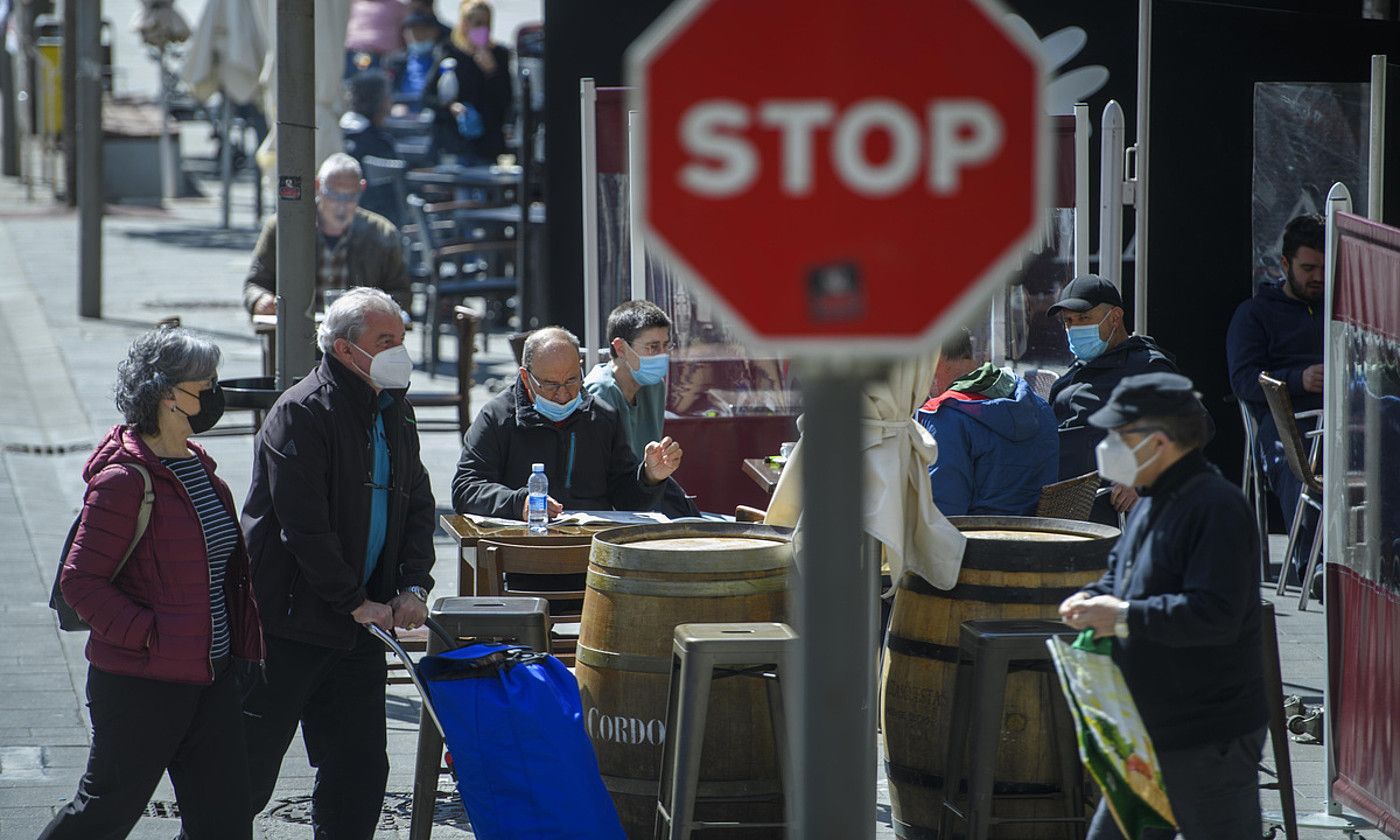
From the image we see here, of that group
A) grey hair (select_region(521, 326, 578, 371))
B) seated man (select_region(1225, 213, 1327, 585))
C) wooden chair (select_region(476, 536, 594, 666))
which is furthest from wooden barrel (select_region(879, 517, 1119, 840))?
seated man (select_region(1225, 213, 1327, 585))

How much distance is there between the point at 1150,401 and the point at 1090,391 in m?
3.18

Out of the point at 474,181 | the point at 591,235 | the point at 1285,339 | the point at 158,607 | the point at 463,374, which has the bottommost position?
the point at 158,607

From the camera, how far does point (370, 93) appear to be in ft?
58.6

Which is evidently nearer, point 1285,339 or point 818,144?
point 818,144

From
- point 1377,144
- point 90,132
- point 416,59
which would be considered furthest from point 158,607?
point 416,59

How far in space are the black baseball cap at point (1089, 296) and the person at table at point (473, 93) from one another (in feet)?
37.1

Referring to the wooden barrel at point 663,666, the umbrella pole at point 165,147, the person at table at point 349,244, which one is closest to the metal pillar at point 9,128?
the umbrella pole at point 165,147

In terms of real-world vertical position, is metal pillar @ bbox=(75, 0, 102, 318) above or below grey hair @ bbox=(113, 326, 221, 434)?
above

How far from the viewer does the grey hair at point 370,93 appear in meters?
17.8

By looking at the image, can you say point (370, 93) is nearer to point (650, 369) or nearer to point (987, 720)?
point (650, 369)

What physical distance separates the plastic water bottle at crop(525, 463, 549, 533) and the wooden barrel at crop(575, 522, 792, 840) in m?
1.00

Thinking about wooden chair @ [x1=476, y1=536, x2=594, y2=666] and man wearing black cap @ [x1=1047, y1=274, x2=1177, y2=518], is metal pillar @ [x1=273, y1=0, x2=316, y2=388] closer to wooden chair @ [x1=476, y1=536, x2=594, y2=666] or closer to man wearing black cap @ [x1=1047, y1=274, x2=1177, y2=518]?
wooden chair @ [x1=476, y1=536, x2=594, y2=666]

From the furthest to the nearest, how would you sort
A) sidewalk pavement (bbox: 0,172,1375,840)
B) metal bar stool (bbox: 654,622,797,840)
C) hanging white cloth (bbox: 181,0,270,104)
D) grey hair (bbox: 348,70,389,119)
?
hanging white cloth (bbox: 181,0,270,104) < grey hair (bbox: 348,70,389,119) < sidewalk pavement (bbox: 0,172,1375,840) < metal bar stool (bbox: 654,622,797,840)

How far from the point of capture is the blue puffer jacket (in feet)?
21.6
